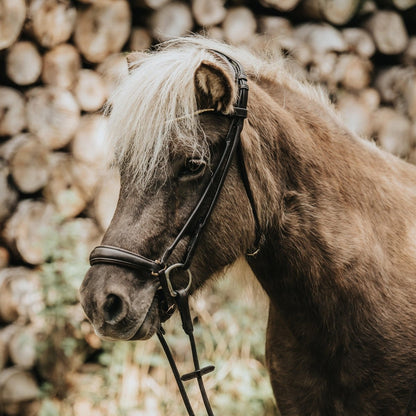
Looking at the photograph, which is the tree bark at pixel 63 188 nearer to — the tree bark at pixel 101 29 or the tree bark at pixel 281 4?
the tree bark at pixel 101 29

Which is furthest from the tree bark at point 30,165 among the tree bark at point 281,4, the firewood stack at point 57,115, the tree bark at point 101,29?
the tree bark at point 281,4

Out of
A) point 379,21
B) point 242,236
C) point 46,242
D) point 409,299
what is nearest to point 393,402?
point 409,299

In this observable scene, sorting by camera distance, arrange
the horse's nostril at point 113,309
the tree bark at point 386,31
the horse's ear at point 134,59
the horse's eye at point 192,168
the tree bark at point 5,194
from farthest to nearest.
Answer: the tree bark at point 386,31 → the tree bark at point 5,194 → the horse's ear at point 134,59 → the horse's eye at point 192,168 → the horse's nostril at point 113,309

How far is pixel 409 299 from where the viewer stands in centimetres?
163

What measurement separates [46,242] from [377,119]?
102 inches

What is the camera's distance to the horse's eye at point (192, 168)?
149cm

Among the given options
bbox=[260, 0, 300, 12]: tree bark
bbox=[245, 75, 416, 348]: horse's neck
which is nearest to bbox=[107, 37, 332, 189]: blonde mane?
bbox=[245, 75, 416, 348]: horse's neck

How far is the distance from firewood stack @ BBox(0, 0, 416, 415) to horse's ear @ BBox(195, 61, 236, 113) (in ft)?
4.80

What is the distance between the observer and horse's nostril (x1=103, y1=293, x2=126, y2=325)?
1.39 meters

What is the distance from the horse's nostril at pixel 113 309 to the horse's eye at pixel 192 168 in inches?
15.0

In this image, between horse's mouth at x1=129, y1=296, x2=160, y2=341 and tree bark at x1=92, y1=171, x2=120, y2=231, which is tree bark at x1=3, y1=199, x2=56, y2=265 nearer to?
tree bark at x1=92, y1=171, x2=120, y2=231

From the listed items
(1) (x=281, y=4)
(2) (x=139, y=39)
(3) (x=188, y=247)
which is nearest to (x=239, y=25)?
(1) (x=281, y=4)

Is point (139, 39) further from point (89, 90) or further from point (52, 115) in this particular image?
point (52, 115)

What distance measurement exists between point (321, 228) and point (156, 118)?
59 cm
